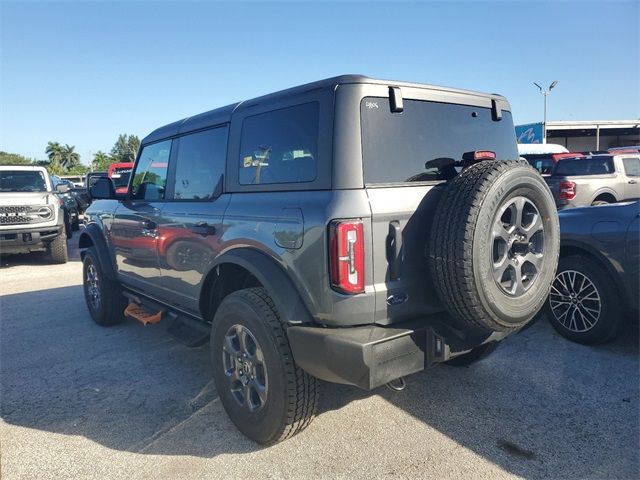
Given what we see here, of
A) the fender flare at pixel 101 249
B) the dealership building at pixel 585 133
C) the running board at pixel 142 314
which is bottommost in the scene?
the running board at pixel 142 314

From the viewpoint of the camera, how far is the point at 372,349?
2291 mm

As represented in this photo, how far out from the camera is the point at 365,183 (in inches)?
95.3

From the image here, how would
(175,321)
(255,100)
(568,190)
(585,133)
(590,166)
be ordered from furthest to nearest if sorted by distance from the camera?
(585,133) < (590,166) < (568,190) < (175,321) < (255,100)

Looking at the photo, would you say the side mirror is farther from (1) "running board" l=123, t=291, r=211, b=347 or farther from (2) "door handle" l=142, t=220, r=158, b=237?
(1) "running board" l=123, t=291, r=211, b=347

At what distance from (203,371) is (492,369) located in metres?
2.39

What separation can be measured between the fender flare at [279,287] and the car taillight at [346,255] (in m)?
0.27

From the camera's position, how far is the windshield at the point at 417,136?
2502 millimetres

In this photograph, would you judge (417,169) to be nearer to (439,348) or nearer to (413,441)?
(439,348)

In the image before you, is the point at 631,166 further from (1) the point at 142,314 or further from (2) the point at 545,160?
(1) the point at 142,314

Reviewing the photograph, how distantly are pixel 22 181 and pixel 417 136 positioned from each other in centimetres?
1001

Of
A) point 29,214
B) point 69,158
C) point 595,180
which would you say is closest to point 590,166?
point 595,180

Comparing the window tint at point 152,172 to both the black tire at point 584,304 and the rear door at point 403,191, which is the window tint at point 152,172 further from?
the black tire at point 584,304

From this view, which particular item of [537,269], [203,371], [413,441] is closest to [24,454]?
[203,371]

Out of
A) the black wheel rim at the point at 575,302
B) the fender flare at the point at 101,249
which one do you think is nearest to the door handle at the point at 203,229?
the fender flare at the point at 101,249
